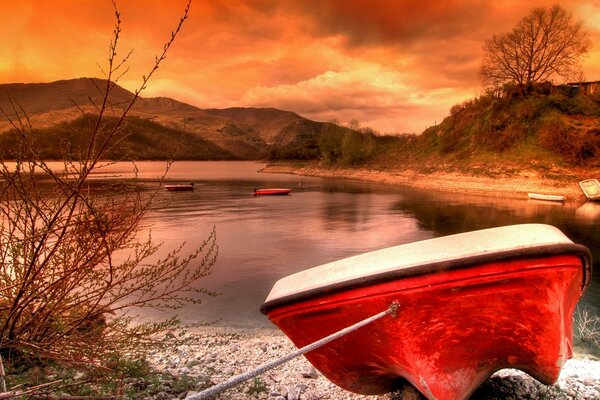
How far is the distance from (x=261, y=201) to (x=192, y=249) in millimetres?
23254

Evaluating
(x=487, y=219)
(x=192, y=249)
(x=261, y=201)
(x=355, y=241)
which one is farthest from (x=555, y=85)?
(x=192, y=249)

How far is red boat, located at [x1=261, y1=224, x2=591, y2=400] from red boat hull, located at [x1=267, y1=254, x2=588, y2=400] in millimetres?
11

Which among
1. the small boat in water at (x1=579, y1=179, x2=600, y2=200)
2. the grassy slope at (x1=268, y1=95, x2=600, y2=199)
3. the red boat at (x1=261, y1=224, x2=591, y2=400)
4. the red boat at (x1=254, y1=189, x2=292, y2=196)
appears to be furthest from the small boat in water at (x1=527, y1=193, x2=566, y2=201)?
the red boat at (x1=261, y1=224, x2=591, y2=400)

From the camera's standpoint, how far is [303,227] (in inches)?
1107

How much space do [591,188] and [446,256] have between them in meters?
45.0

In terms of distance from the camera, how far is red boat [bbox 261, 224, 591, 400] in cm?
396

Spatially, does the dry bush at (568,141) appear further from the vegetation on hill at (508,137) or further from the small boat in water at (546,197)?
the small boat in water at (546,197)

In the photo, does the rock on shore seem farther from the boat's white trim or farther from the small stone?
the boat's white trim

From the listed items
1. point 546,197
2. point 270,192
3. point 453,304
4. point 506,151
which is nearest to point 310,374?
point 453,304

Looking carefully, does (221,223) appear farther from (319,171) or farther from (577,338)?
(319,171)

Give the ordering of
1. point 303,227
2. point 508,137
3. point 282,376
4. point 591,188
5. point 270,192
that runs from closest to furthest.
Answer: point 282,376 < point 303,227 < point 591,188 < point 270,192 < point 508,137

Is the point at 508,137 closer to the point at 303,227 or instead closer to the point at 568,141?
the point at 568,141

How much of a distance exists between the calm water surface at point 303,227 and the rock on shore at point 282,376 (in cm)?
227

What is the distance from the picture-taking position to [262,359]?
316 inches
